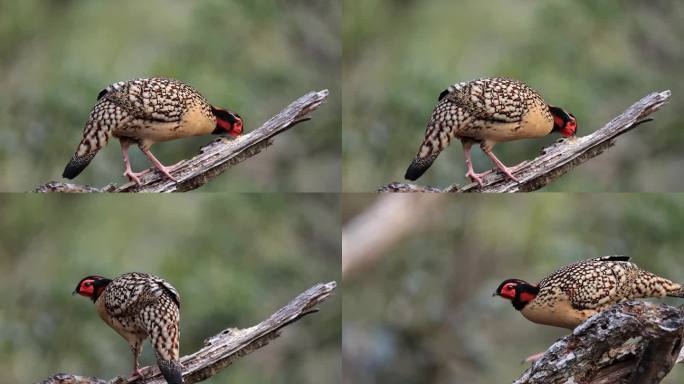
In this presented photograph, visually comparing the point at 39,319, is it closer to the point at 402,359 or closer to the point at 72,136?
the point at 72,136

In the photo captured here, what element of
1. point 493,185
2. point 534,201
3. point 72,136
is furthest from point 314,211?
point 493,185

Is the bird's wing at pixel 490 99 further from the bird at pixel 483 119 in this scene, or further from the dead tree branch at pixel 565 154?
the dead tree branch at pixel 565 154

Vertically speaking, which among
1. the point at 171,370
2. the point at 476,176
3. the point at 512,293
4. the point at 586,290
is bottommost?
the point at 171,370

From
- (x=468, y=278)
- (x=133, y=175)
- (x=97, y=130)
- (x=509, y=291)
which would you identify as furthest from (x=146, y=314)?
(x=468, y=278)

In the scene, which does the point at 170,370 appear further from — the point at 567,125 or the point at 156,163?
the point at 567,125

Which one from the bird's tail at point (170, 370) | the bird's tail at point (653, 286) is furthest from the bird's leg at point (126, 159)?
the bird's tail at point (653, 286)

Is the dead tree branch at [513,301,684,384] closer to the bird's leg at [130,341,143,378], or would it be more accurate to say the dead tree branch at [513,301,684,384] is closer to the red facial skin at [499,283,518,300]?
the red facial skin at [499,283,518,300]

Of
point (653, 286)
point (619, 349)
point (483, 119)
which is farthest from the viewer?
A: point (483, 119)

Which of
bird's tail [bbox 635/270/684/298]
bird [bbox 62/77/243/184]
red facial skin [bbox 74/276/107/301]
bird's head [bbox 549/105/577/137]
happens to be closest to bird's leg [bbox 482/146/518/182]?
bird's head [bbox 549/105/577/137]
